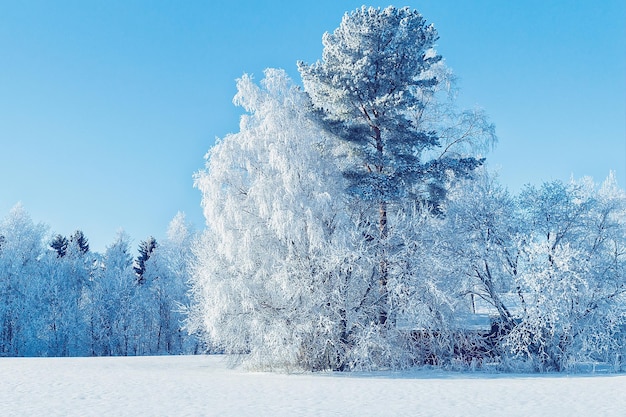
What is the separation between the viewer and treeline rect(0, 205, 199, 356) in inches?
1689

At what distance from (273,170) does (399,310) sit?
24.7ft

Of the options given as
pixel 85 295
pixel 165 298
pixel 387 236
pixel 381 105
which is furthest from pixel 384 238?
pixel 85 295

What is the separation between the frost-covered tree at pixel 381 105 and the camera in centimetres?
2184

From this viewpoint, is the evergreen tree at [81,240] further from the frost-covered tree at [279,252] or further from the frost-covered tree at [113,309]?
the frost-covered tree at [279,252]

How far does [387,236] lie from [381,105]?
544 centimetres

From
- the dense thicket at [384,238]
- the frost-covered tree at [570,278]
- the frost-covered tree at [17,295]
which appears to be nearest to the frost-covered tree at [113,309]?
the frost-covered tree at [17,295]

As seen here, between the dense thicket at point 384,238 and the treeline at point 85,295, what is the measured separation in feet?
68.7

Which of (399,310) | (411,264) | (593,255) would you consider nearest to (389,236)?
(411,264)

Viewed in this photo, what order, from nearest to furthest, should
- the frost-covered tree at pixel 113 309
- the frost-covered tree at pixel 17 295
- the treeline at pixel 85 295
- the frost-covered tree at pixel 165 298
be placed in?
the frost-covered tree at pixel 17 295
the treeline at pixel 85 295
the frost-covered tree at pixel 113 309
the frost-covered tree at pixel 165 298

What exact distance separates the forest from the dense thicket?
0.07 m

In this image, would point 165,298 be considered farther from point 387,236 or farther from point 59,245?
point 387,236

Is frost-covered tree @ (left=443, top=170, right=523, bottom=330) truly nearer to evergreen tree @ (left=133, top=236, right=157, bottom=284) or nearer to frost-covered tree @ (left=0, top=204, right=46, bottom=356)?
frost-covered tree @ (left=0, top=204, right=46, bottom=356)

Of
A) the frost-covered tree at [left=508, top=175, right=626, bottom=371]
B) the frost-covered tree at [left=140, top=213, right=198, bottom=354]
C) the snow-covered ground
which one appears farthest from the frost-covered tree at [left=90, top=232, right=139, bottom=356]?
the frost-covered tree at [left=508, top=175, right=626, bottom=371]

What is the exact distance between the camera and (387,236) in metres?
21.8
